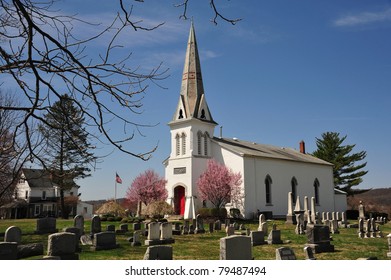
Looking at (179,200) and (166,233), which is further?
(179,200)

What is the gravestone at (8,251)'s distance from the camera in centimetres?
828

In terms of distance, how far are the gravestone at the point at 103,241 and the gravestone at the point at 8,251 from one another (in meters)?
2.97

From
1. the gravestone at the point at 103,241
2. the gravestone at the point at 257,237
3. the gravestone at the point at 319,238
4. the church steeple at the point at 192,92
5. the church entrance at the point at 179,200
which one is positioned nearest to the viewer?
the gravestone at the point at 319,238

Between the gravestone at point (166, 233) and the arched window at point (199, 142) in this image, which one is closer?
the gravestone at point (166, 233)

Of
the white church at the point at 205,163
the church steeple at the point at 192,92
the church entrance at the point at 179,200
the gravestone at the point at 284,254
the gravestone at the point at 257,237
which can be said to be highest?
the church steeple at the point at 192,92

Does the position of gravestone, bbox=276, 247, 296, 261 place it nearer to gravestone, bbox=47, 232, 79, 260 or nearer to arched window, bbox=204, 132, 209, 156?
gravestone, bbox=47, 232, 79, 260

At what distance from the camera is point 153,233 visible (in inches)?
513

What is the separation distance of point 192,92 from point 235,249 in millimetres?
26627

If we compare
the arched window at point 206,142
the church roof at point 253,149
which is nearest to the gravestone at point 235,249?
the church roof at point 253,149

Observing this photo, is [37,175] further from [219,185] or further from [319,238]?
[219,185]

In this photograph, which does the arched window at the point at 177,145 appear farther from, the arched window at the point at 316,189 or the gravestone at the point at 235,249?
the gravestone at the point at 235,249

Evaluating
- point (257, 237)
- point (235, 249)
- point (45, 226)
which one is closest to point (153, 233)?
point (257, 237)
